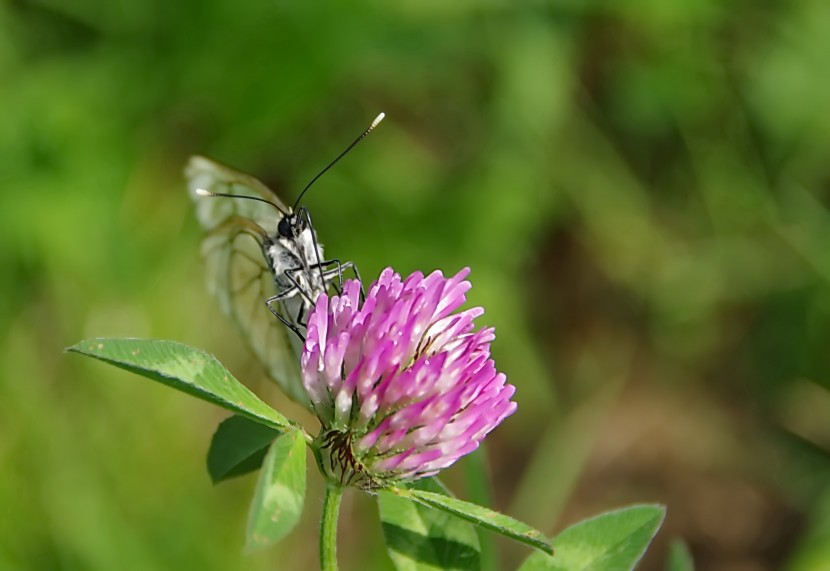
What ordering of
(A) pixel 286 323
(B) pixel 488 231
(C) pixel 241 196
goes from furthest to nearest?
(B) pixel 488 231, (C) pixel 241 196, (A) pixel 286 323

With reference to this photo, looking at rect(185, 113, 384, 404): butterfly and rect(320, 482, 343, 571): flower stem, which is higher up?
rect(185, 113, 384, 404): butterfly

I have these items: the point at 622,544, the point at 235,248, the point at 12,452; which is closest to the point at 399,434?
the point at 622,544

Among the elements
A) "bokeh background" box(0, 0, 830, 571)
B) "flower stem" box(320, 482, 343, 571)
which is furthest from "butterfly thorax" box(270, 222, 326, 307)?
"bokeh background" box(0, 0, 830, 571)

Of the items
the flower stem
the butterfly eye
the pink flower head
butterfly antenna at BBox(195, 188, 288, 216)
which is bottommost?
the flower stem

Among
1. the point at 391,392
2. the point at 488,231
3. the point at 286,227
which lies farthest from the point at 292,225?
the point at 488,231

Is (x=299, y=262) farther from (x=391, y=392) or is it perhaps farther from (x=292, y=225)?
(x=391, y=392)

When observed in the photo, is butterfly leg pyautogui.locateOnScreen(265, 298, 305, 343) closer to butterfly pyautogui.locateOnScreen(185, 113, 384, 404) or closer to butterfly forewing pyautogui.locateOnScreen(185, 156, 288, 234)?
butterfly pyautogui.locateOnScreen(185, 113, 384, 404)

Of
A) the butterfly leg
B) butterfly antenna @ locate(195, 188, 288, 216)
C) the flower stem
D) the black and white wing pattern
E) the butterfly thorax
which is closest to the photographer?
the flower stem

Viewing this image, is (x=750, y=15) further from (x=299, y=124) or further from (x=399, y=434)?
(x=399, y=434)
